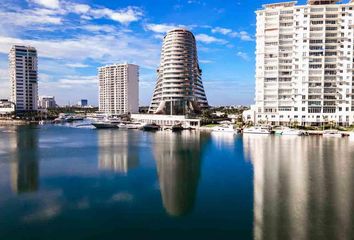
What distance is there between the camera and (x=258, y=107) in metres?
92.6

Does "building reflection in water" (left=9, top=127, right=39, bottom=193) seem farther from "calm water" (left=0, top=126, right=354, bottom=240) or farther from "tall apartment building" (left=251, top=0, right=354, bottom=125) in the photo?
"tall apartment building" (left=251, top=0, right=354, bottom=125)

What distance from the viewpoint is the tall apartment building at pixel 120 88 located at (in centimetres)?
17125

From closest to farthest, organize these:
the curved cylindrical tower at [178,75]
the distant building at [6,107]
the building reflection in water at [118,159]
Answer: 1. the building reflection in water at [118,159]
2. the curved cylindrical tower at [178,75]
3. the distant building at [6,107]

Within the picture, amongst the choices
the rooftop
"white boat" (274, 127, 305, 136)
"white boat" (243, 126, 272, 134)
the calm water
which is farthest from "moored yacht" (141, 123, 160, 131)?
the rooftop

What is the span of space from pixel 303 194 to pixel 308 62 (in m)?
66.5

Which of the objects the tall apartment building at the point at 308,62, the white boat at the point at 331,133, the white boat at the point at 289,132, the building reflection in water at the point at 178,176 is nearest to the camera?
the building reflection in water at the point at 178,176

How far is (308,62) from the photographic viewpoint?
8638 centimetres

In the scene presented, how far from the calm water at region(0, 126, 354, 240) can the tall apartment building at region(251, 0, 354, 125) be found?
39.9 meters

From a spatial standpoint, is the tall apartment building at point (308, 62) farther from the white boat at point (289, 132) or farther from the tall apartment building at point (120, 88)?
the tall apartment building at point (120, 88)

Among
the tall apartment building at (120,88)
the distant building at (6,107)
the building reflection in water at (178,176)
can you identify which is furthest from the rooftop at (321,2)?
the distant building at (6,107)

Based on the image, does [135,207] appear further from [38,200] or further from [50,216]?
[38,200]

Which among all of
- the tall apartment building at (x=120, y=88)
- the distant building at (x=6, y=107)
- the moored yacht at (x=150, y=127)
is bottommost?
the moored yacht at (x=150, y=127)

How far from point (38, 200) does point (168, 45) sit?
345 ft

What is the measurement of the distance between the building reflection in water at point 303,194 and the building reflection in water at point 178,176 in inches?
226
